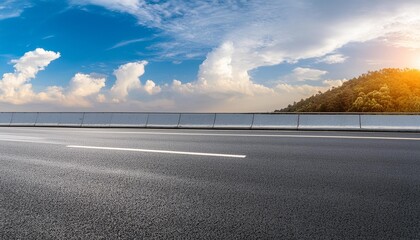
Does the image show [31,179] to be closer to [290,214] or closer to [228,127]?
[290,214]

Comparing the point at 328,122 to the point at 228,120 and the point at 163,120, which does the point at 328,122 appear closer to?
the point at 228,120

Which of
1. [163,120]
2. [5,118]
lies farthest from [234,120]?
[5,118]

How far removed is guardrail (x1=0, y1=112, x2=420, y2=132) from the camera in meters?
16.4

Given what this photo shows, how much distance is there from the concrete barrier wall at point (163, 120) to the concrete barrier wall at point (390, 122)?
10337 mm

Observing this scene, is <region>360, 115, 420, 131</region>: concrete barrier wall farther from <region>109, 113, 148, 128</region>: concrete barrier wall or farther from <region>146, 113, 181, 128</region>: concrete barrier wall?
<region>109, 113, 148, 128</region>: concrete barrier wall

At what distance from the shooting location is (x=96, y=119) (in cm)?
2475

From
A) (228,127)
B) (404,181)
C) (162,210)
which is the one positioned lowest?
(162,210)

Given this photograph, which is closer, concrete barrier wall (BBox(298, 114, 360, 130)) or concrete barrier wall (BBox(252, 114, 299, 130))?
concrete barrier wall (BBox(298, 114, 360, 130))

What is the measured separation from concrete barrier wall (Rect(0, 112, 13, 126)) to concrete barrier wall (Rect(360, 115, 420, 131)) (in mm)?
26203

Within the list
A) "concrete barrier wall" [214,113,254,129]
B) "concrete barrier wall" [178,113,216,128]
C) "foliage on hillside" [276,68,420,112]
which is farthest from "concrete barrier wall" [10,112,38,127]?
"foliage on hillside" [276,68,420,112]

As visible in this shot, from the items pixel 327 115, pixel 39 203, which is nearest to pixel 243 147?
pixel 39 203

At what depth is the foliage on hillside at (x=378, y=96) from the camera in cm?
5065

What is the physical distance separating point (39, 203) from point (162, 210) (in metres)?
1.81

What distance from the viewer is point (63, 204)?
4.84 meters
